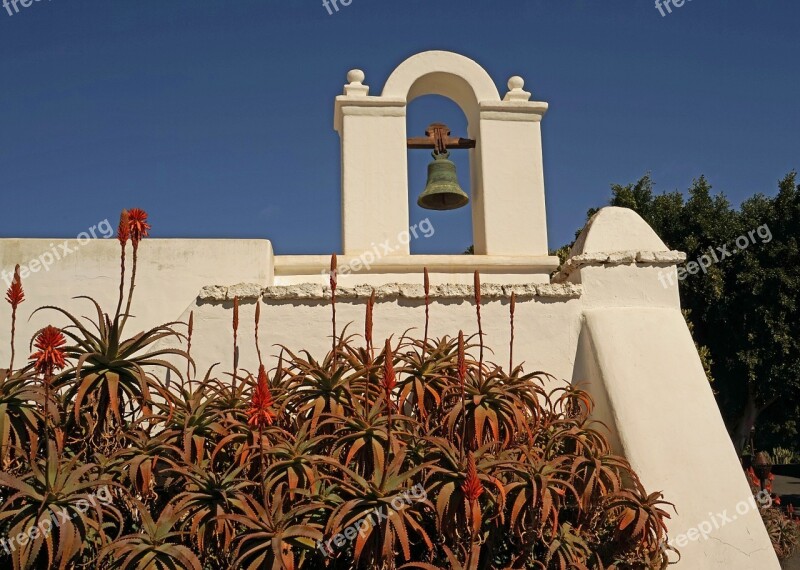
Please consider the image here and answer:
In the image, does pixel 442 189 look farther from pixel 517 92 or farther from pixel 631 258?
pixel 631 258

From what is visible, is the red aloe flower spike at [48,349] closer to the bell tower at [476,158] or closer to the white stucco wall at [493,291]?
the white stucco wall at [493,291]

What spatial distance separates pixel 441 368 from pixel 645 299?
2.02 metres

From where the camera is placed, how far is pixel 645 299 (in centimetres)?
564

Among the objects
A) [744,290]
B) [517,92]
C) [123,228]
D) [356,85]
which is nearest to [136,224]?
[123,228]

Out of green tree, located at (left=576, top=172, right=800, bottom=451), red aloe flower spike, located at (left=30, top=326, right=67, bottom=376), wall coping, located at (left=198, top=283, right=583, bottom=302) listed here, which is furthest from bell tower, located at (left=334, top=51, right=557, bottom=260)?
green tree, located at (left=576, top=172, right=800, bottom=451)

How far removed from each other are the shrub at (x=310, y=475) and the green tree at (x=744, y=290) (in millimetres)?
9860

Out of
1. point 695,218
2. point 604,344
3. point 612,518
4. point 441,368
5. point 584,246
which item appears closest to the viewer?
point 612,518

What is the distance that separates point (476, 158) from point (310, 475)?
3735 millimetres

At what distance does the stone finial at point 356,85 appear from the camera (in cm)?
613

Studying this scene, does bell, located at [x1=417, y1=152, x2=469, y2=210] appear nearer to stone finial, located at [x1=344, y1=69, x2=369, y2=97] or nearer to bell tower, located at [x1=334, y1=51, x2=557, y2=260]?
bell tower, located at [x1=334, y1=51, x2=557, y2=260]

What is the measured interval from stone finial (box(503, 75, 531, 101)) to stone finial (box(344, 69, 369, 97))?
130cm

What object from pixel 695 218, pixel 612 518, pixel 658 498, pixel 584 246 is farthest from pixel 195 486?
pixel 695 218

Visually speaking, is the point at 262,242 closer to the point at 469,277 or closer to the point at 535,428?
the point at 469,277

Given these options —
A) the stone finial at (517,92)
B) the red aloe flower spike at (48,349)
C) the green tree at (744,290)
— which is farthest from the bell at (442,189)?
the green tree at (744,290)
